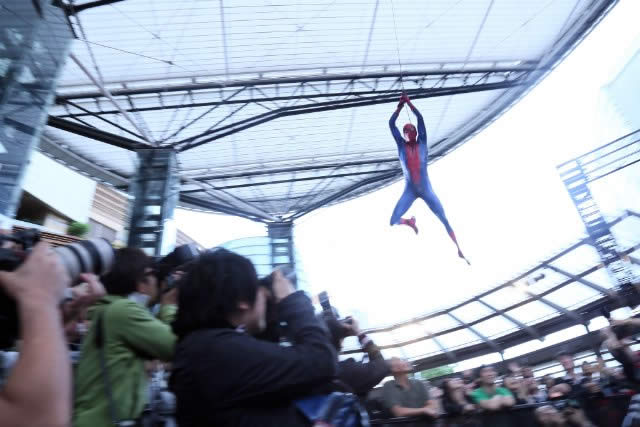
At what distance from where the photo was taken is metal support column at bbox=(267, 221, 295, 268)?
2395 centimetres

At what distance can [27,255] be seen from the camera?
0.96m

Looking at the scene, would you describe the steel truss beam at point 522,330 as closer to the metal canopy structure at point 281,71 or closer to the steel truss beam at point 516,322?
→ the steel truss beam at point 516,322

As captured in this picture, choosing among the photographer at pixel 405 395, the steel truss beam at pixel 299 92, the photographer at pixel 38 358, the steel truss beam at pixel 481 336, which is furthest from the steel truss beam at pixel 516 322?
the photographer at pixel 38 358

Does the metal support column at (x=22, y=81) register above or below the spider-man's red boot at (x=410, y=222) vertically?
above

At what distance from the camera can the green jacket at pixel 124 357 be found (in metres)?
1.61

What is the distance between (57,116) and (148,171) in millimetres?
2732

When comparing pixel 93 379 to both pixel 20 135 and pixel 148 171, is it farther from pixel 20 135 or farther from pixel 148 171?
pixel 148 171

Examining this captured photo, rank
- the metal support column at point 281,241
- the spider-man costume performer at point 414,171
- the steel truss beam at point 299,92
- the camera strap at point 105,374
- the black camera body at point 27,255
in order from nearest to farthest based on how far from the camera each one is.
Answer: the black camera body at point 27,255
the camera strap at point 105,374
the spider-man costume performer at point 414,171
the steel truss beam at point 299,92
the metal support column at point 281,241

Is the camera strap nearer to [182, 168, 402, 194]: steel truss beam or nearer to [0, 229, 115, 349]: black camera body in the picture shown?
[0, 229, 115, 349]: black camera body

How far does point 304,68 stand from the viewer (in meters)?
13.2

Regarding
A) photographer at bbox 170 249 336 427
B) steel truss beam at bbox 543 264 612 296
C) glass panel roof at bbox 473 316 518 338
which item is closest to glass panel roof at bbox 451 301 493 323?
glass panel roof at bbox 473 316 518 338

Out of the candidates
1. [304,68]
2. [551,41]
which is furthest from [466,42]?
[304,68]

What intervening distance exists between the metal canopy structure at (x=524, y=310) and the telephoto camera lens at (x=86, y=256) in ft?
55.5

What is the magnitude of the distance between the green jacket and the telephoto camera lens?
32 centimetres
